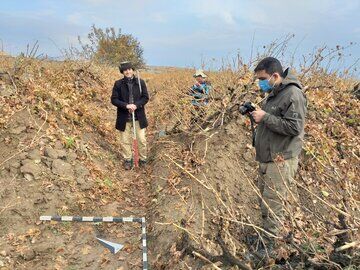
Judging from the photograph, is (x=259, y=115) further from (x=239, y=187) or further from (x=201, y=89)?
Result: (x=201, y=89)

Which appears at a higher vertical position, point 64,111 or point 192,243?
point 64,111

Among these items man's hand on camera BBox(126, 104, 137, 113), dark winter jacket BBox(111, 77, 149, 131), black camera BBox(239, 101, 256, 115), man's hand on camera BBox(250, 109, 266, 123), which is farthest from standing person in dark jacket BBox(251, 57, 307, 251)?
dark winter jacket BBox(111, 77, 149, 131)

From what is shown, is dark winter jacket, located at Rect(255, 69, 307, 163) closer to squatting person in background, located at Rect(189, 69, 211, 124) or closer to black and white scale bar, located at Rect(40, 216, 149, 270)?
black and white scale bar, located at Rect(40, 216, 149, 270)

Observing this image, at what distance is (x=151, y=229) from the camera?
548 cm

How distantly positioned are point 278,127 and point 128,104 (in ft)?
12.7

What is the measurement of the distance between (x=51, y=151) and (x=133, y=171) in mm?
1811

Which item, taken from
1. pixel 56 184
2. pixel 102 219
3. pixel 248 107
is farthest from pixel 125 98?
pixel 248 107

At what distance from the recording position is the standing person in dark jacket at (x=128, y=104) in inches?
298

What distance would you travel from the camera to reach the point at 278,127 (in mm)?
4270

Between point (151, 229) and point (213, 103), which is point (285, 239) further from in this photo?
point (213, 103)

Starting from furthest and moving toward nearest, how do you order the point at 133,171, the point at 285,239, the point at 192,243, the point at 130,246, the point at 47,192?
the point at 133,171 < the point at 47,192 < the point at 130,246 < the point at 192,243 < the point at 285,239

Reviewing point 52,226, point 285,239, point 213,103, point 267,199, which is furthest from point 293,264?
point 213,103

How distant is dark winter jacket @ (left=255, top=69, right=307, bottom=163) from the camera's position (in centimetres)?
424

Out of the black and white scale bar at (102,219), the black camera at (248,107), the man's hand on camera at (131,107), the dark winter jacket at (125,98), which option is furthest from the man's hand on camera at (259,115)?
the dark winter jacket at (125,98)
